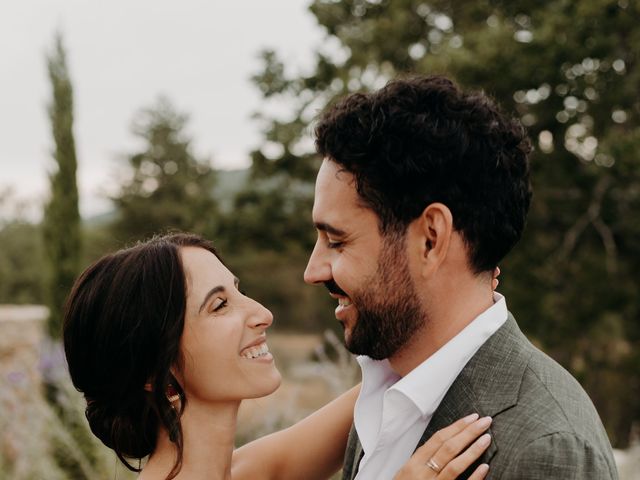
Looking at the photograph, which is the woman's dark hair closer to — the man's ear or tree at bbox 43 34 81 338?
the man's ear

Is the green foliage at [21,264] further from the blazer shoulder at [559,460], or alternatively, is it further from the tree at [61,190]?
the blazer shoulder at [559,460]

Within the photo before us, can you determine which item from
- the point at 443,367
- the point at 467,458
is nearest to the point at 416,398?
the point at 443,367

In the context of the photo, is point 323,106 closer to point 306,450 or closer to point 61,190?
point 61,190

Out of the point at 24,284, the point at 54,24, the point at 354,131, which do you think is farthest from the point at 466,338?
the point at 24,284

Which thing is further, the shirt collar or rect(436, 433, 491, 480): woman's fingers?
the shirt collar

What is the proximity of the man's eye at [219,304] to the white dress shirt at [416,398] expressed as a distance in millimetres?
591

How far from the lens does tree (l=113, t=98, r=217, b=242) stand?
31.8 metres

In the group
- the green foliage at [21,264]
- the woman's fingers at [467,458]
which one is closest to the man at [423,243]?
the woman's fingers at [467,458]

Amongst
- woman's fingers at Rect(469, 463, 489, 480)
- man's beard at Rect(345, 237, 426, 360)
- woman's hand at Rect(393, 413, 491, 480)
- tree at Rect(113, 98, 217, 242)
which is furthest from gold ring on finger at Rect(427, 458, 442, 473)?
tree at Rect(113, 98, 217, 242)

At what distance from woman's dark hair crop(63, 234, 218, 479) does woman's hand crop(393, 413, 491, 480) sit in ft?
2.86

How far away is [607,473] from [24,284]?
31.5 m

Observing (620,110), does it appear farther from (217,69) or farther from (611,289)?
(217,69)

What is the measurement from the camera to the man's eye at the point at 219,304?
7.45ft

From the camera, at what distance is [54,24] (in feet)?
35.3
